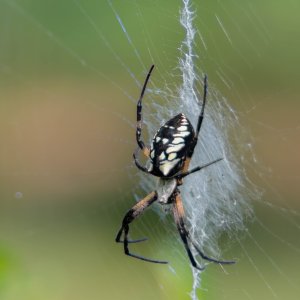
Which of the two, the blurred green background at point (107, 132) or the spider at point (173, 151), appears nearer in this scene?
the spider at point (173, 151)

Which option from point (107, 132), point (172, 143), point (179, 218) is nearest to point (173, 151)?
point (172, 143)

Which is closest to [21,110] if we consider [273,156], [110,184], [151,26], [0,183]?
[0,183]

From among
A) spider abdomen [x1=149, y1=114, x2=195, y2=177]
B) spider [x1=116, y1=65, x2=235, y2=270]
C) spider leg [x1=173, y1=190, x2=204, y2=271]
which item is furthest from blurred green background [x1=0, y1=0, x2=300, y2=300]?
spider abdomen [x1=149, y1=114, x2=195, y2=177]

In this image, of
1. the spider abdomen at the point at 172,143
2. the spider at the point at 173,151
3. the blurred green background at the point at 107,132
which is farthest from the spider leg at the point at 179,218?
the blurred green background at the point at 107,132

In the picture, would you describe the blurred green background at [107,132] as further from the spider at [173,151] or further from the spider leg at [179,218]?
the spider at [173,151]

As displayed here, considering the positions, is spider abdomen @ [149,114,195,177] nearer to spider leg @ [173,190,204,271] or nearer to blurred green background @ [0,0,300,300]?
spider leg @ [173,190,204,271]

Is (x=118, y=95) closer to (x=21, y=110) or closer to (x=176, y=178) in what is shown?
(x=21, y=110)
